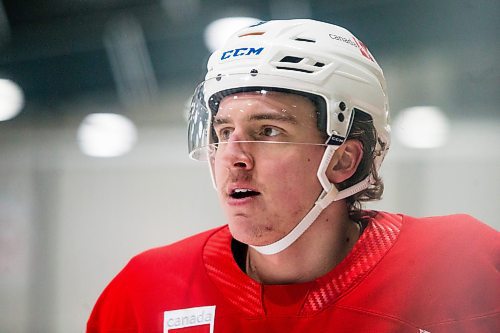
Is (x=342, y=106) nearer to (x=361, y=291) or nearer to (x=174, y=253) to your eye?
(x=361, y=291)

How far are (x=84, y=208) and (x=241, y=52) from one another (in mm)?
704

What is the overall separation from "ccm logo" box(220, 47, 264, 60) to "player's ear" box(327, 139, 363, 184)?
0.26 m

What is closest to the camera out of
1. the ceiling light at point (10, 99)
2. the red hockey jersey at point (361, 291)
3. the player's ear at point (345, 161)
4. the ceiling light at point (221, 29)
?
the red hockey jersey at point (361, 291)

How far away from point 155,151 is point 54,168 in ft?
1.08

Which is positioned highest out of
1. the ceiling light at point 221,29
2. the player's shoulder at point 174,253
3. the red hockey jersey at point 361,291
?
the ceiling light at point 221,29

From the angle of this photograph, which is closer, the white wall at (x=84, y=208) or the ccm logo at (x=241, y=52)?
the ccm logo at (x=241, y=52)

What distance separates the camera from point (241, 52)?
1.39 metres

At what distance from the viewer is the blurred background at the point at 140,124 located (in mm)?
1484

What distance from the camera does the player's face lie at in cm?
135

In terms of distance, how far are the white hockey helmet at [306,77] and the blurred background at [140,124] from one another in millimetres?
132

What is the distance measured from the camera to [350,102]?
1376 mm

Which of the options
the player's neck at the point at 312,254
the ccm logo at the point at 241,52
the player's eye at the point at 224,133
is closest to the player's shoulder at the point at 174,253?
the player's neck at the point at 312,254

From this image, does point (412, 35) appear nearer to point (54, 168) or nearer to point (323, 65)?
point (323, 65)

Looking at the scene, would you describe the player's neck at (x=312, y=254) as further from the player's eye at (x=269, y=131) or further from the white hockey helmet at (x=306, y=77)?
the player's eye at (x=269, y=131)
